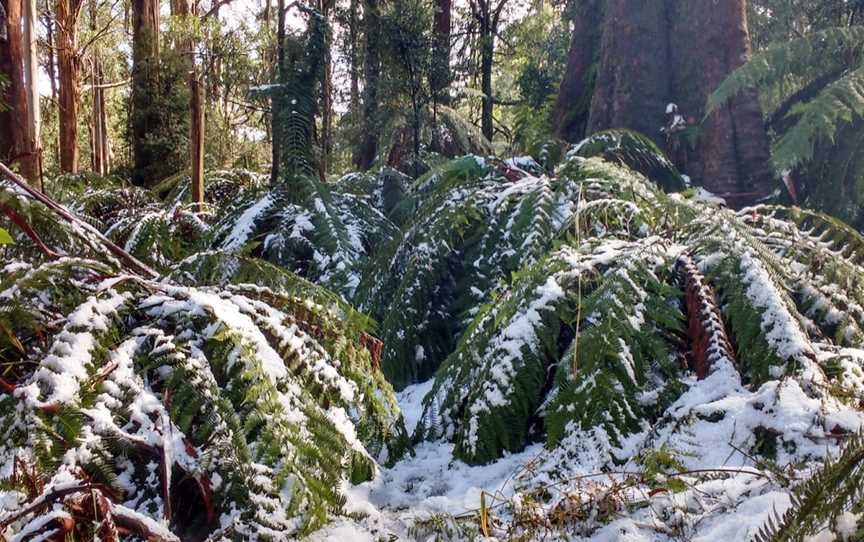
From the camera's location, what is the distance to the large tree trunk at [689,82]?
266cm

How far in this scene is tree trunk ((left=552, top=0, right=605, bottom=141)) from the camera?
4.22 meters

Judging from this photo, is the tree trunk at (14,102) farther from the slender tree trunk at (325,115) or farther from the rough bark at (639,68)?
the rough bark at (639,68)

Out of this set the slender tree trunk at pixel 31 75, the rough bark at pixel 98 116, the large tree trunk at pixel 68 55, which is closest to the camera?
the slender tree trunk at pixel 31 75

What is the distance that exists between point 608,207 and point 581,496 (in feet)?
3.09

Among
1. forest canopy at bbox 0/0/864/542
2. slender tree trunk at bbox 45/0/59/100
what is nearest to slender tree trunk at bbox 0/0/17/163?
forest canopy at bbox 0/0/864/542

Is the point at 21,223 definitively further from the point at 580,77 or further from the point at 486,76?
the point at 486,76

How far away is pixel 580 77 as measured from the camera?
440cm

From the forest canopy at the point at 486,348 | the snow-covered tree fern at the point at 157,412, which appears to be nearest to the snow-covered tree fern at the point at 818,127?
the forest canopy at the point at 486,348

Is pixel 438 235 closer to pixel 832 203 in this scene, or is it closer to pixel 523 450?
pixel 523 450

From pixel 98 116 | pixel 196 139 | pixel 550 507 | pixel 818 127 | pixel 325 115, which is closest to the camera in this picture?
pixel 550 507

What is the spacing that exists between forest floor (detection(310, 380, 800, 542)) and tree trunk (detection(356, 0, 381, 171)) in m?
4.33

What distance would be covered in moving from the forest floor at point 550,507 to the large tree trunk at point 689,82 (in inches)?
74.0

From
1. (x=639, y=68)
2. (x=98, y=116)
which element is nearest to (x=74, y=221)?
(x=639, y=68)

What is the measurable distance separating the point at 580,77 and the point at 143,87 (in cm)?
587
